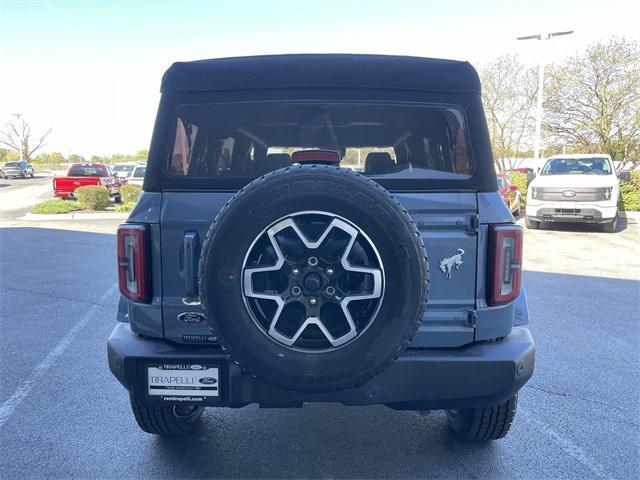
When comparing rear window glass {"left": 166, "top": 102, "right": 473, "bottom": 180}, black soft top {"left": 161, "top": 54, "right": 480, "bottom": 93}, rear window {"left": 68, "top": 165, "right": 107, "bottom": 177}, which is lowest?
rear window {"left": 68, "top": 165, "right": 107, "bottom": 177}

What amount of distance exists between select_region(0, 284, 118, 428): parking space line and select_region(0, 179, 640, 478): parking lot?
1cm

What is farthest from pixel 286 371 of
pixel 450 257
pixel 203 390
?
pixel 450 257

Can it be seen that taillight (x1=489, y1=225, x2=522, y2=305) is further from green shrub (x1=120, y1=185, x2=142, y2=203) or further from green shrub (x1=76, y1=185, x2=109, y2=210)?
green shrub (x1=120, y1=185, x2=142, y2=203)

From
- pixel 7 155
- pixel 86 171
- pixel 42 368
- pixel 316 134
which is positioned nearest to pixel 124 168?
pixel 86 171

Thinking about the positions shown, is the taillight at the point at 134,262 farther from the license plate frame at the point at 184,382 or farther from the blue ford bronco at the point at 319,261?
the license plate frame at the point at 184,382

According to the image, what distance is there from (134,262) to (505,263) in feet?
5.82

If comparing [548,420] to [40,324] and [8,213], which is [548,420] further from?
[8,213]

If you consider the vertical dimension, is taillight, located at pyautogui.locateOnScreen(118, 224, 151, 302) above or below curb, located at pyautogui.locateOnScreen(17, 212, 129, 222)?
above

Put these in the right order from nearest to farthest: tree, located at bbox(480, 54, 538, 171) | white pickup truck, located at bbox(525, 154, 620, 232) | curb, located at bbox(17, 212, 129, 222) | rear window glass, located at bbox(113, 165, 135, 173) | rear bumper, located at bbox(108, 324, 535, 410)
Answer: rear bumper, located at bbox(108, 324, 535, 410) < white pickup truck, located at bbox(525, 154, 620, 232) < curb, located at bbox(17, 212, 129, 222) < tree, located at bbox(480, 54, 538, 171) < rear window glass, located at bbox(113, 165, 135, 173)

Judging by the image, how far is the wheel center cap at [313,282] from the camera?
6.95 ft

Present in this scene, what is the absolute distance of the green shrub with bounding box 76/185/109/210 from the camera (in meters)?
17.7

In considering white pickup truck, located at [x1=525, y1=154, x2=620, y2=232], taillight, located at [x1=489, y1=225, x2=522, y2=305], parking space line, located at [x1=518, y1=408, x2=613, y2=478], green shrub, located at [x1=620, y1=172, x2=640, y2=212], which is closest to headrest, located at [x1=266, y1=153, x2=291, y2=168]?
taillight, located at [x1=489, y1=225, x2=522, y2=305]

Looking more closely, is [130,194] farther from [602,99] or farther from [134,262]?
[602,99]

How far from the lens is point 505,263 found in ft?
7.96
